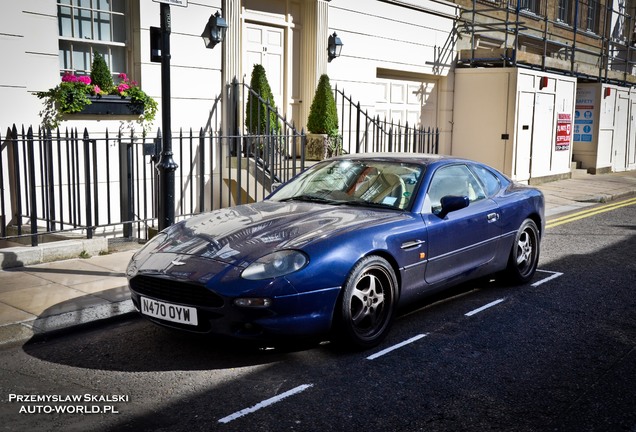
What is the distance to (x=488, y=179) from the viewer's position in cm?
717

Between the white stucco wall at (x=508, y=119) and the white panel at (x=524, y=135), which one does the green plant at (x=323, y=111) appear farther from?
the white panel at (x=524, y=135)

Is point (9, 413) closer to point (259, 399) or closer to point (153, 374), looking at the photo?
point (153, 374)

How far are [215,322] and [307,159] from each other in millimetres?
8662

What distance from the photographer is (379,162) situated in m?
6.53

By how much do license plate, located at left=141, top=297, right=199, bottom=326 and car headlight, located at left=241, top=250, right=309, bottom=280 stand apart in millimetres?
474

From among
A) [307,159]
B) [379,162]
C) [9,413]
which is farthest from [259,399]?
[307,159]

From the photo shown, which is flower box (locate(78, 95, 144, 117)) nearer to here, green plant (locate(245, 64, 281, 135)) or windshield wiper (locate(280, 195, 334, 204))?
green plant (locate(245, 64, 281, 135))

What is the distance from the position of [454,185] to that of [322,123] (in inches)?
264

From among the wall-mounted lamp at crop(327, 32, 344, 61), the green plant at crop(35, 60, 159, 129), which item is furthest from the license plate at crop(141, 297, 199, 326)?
the wall-mounted lamp at crop(327, 32, 344, 61)

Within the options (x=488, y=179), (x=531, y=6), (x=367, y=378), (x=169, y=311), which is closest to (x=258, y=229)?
(x=169, y=311)

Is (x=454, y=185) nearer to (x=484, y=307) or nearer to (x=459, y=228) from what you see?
(x=459, y=228)

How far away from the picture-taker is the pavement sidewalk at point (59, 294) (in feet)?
18.7

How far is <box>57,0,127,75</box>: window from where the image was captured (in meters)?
9.70

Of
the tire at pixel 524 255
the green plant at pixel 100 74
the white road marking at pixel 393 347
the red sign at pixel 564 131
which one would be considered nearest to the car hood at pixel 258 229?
the white road marking at pixel 393 347
